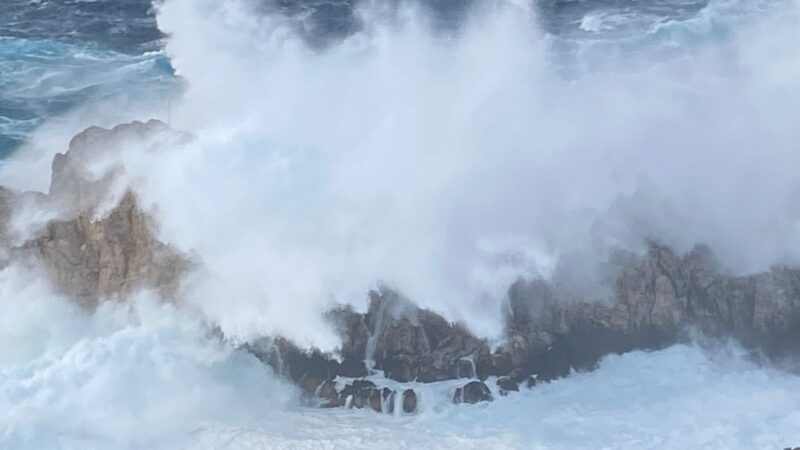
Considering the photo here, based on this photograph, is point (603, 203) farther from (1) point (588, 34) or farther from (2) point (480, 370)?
(1) point (588, 34)

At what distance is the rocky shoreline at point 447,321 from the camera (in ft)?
98.4

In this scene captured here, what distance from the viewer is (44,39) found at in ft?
157

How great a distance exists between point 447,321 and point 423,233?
7.48ft

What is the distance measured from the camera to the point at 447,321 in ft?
99.0

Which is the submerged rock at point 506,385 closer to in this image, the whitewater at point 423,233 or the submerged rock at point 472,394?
the whitewater at point 423,233

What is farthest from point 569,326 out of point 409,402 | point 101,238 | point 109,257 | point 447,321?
point 101,238

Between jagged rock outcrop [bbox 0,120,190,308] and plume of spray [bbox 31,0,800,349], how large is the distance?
→ 0.54 m

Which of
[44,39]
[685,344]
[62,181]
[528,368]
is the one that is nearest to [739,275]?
[685,344]

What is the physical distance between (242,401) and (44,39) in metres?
23.4

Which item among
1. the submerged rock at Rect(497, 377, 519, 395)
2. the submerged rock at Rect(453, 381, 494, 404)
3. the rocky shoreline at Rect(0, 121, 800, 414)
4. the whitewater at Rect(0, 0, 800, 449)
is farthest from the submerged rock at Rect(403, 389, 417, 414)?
the submerged rock at Rect(497, 377, 519, 395)

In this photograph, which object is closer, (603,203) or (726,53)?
(603,203)

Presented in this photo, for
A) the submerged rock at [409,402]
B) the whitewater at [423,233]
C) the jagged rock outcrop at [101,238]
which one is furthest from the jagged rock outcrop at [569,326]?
the jagged rock outcrop at [101,238]

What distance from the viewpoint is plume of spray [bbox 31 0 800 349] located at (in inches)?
1201

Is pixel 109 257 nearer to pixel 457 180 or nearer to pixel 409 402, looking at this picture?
pixel 409 402
